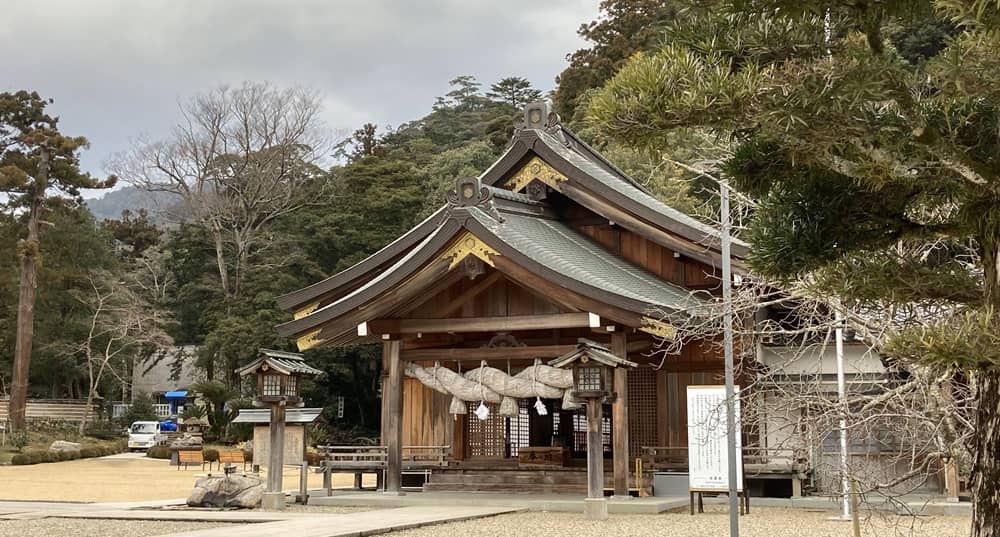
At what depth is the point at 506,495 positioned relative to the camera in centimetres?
1656

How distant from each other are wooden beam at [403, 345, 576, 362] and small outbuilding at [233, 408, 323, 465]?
1966mm

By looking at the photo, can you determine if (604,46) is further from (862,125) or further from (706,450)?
(862,125)

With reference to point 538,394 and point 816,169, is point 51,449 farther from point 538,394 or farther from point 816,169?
point 816,169

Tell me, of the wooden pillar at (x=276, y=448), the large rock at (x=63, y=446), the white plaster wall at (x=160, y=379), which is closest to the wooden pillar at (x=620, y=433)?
the wooden pillar at (x=276, y=448)

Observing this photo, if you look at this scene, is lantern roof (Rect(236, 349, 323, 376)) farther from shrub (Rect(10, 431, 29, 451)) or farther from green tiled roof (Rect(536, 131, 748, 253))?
shrub (Rect(10, 431, 29, 451))

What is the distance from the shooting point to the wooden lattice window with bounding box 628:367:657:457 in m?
17.7

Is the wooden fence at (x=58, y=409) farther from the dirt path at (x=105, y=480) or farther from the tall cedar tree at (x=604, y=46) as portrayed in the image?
the tall cedar tree at (x=604, y=46)

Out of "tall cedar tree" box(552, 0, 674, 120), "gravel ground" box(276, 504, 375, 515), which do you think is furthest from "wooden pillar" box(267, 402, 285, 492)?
"tall cedar tree" box(552, 0, 674, 120)

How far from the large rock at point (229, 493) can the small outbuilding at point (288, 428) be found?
2.67ft

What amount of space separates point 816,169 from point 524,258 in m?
9.62

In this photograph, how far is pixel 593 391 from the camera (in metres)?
13.5

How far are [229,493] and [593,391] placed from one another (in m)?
5.95

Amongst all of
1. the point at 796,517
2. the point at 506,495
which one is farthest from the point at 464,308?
the point at 796,517

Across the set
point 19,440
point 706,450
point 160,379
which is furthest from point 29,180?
point 706,450
